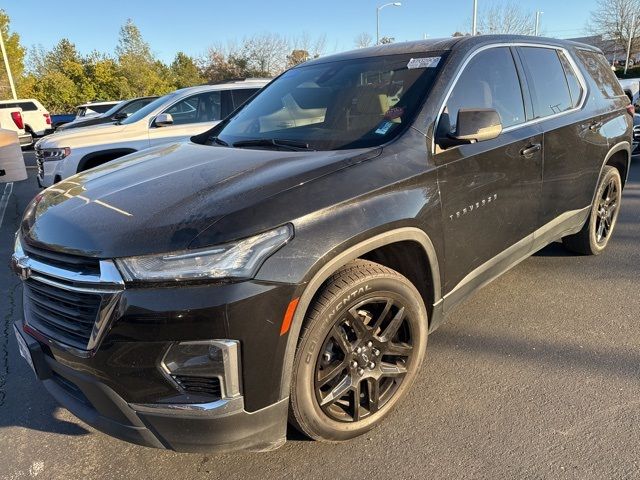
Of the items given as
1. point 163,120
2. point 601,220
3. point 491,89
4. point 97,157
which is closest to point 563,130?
point 491,89

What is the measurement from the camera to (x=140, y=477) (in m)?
2.24

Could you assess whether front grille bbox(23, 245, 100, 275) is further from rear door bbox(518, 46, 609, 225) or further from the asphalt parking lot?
rear door bbox(518, 46, 609, 225)

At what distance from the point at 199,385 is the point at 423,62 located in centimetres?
213

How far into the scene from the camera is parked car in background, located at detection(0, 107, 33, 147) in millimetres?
14352

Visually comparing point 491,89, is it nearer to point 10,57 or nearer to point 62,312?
point 62,312

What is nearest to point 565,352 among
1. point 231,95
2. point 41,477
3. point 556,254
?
point 556,254

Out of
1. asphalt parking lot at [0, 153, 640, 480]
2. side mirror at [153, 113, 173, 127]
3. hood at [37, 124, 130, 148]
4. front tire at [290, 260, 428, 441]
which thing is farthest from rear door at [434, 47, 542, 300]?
hood at [37, 124, 130, 148]

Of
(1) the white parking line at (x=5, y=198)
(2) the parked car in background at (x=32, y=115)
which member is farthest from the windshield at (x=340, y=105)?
(2) the parked car in background at (x=32, y=115)

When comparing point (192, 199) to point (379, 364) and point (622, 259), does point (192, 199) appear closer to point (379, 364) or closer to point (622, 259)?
point (379, 364)

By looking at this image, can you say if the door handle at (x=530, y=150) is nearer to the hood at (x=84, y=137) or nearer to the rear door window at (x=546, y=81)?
the rear door window at (x=546, y=81)

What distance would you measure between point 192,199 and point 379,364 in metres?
1.16

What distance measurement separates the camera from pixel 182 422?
185 cm

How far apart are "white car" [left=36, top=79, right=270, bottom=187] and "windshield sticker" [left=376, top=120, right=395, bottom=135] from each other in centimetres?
425

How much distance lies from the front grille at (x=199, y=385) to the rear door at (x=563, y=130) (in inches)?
100
